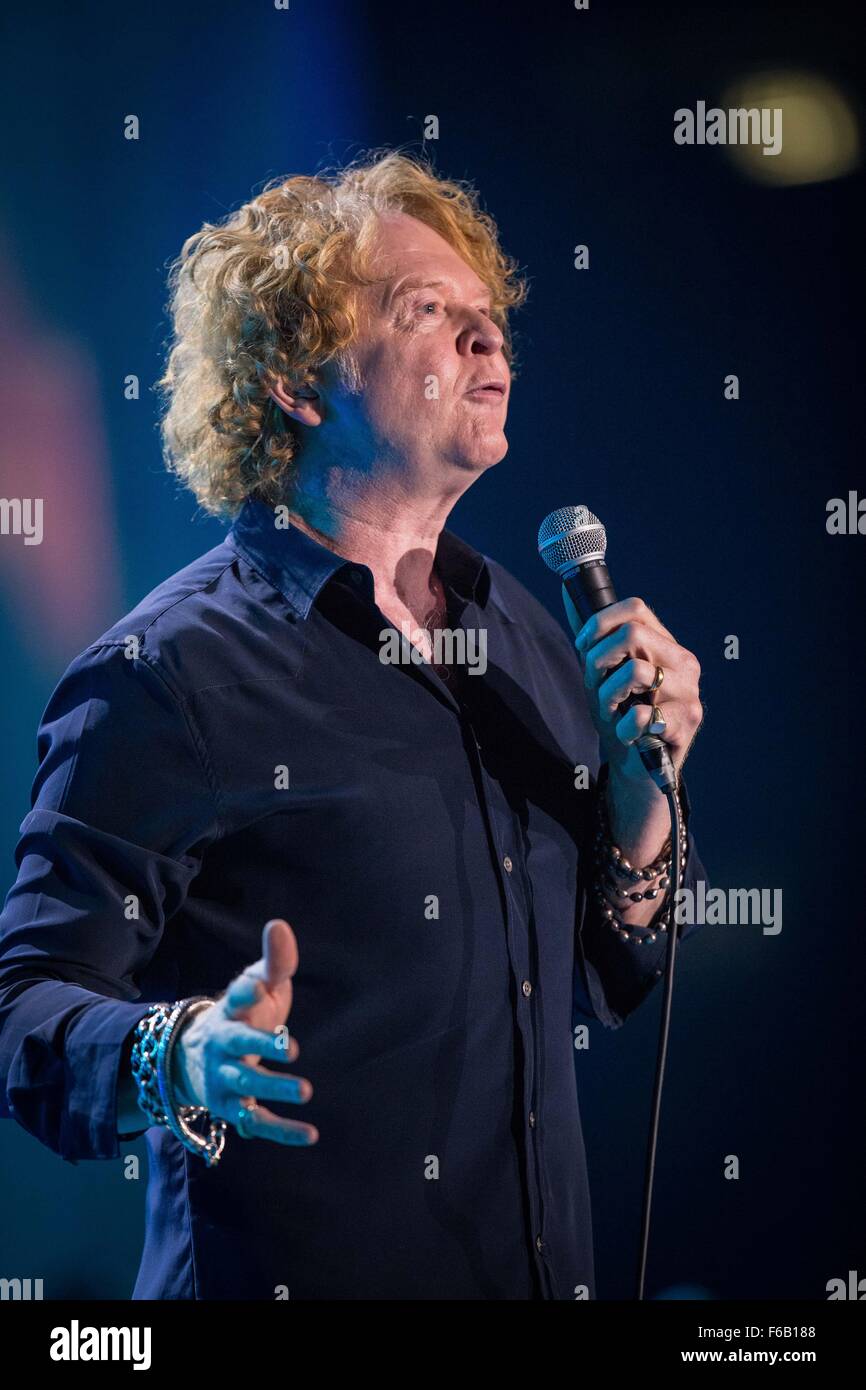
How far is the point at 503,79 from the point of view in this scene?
2045 mm

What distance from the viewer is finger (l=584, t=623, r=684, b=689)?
1.46 meters

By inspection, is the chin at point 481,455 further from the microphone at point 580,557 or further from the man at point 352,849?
the microphone at point 580,557

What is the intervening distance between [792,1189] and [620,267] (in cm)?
162

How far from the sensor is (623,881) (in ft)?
5.47

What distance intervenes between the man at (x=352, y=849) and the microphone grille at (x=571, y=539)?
0.08m

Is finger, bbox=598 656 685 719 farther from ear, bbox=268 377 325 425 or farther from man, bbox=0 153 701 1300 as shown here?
ear, bbox=268 377 325 425

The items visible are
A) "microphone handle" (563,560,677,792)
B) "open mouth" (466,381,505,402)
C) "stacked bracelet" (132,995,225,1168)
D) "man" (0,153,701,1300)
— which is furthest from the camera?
"open mouth" (466,381,505,402)

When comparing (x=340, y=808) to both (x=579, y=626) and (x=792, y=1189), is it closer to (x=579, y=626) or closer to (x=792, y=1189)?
(x=579, y=626)

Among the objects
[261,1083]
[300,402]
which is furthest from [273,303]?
[261,1083]

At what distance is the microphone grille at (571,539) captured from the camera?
1.56m

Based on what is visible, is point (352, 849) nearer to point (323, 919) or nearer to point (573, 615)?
point (323, 919)

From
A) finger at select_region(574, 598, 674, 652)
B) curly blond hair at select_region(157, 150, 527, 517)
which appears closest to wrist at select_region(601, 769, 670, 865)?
finger at select_region(574, 598, 674, 652)

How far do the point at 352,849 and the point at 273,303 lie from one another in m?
0.80
